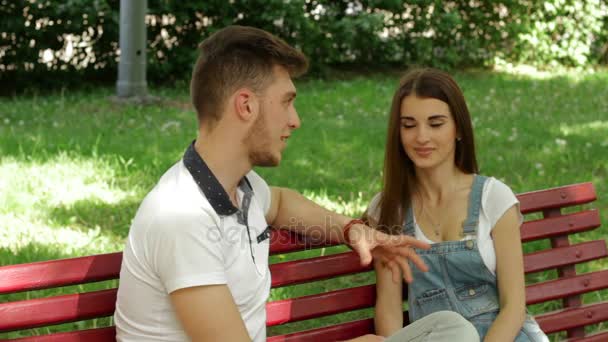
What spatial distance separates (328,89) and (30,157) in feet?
15.1

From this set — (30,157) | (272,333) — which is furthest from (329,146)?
(272,333)

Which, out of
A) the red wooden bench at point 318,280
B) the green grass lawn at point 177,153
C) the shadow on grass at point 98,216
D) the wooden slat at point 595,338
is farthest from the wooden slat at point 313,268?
the shadow on grass at point 98,216

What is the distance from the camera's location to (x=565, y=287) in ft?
12.3

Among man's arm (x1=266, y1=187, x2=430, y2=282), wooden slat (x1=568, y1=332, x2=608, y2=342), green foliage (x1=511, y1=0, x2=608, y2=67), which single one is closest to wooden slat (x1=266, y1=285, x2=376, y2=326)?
man's arm (x1=266, y1=187, x2=430, y2=282)

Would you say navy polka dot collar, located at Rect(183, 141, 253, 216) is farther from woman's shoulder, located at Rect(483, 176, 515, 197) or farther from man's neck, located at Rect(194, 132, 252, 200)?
woman's shoulder, located at Rect(483, 176, 515, 197)

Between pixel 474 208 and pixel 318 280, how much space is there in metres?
0.60

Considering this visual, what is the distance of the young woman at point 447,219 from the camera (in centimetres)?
324

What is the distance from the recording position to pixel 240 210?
2.79 m

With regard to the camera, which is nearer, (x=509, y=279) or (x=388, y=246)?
(x=388, y=246)

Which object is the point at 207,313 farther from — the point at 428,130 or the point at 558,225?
the point at 558,225

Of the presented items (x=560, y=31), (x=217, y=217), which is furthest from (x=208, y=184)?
(x=560, y=31)

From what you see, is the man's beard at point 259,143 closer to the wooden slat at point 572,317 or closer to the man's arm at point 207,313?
the man's arm at point 207,313

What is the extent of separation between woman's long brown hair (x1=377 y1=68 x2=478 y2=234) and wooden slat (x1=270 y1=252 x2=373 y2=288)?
0.17 metres

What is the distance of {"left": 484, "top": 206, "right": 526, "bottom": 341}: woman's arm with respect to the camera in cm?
316
